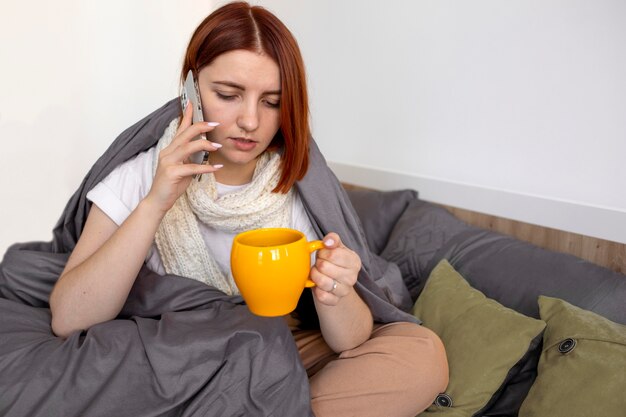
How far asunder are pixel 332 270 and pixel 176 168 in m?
0.30

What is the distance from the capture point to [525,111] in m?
1.64

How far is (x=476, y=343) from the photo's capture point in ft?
4.08

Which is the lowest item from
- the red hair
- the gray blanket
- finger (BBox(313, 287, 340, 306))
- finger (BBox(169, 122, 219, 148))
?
the gray blanket

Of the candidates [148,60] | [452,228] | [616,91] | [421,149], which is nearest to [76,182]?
[148,60]

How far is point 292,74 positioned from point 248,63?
9 cm

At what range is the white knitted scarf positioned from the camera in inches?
48.8

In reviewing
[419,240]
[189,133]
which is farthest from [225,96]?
[419,240]

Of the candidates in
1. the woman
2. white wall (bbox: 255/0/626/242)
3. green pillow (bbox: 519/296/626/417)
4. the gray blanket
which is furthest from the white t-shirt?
white wall (bbox: 255/0/626/242)

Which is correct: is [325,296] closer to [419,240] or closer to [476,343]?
[476,343]

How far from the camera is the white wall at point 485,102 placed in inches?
58.1

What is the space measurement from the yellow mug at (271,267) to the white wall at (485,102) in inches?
36.8

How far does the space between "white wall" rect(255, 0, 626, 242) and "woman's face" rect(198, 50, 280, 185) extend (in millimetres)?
807

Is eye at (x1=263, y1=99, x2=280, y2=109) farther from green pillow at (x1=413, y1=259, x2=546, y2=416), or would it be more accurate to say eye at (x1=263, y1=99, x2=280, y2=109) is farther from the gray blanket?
green pillow at (x1=413, y1=259, x2=546, y2=416)

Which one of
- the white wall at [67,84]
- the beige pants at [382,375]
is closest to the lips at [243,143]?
the beige pants at [382,375]
